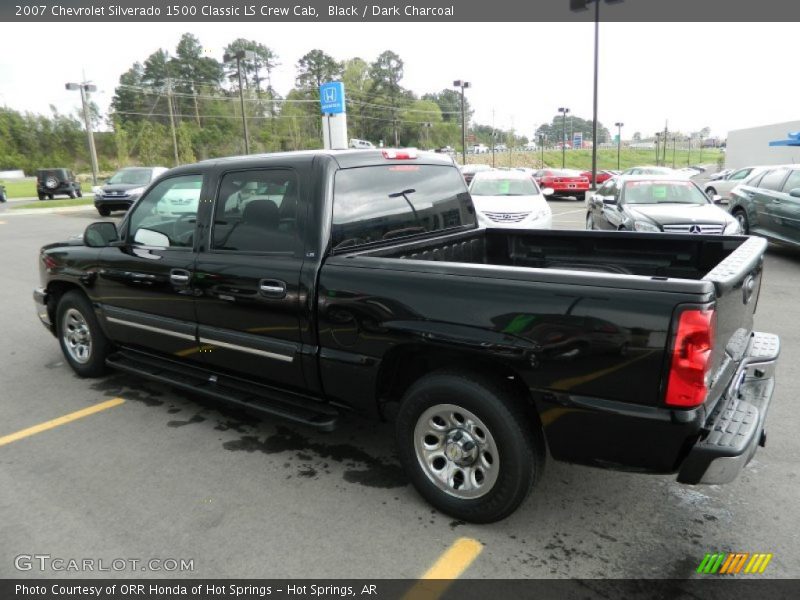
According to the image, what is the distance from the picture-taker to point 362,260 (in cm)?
313

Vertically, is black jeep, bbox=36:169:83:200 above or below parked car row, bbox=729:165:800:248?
above

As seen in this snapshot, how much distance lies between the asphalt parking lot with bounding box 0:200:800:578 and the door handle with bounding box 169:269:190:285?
104 cm

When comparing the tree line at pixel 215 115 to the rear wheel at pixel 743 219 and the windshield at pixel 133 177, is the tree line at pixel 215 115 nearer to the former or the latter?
the windshield at pixel 133 177

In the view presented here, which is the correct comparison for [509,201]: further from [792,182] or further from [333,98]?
[333,98]

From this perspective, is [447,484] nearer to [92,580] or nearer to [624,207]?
[92,580]

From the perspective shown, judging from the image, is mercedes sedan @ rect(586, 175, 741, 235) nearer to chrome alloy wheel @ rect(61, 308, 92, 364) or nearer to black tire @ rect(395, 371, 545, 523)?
black tire @ rect(395, 371, 545, 523)

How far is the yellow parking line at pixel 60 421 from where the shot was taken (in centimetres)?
405

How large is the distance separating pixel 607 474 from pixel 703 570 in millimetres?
879

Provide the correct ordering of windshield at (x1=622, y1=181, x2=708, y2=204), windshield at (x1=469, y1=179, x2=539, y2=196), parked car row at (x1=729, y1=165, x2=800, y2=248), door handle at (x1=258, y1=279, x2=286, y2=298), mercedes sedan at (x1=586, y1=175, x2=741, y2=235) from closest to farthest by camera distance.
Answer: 1. door handle at (x1=258, y1=279, x2=286, y2=298)
2. mercedes sedan at (x1=586, y1=175, x2=741, y2=235)
3. parked car row at (x1=729, y1=165, x2=800, y2=248)
4. windshield at (x1=622, y1=181, x2=708, y2=204)
5. windshield at (x1=469, y1=179, x2=539, y2=196)

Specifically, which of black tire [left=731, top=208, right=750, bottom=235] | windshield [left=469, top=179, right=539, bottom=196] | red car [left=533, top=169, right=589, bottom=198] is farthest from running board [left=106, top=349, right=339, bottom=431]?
red car [left=533, top=169, right=589, bottom=198]

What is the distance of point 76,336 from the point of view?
16.8 ft

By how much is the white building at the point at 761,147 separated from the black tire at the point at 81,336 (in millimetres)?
43477

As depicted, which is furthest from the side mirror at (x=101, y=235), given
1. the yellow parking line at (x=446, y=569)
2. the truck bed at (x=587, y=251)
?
the yellow parking line at (x=446, y=569)

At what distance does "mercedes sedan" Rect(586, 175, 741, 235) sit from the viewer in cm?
873
